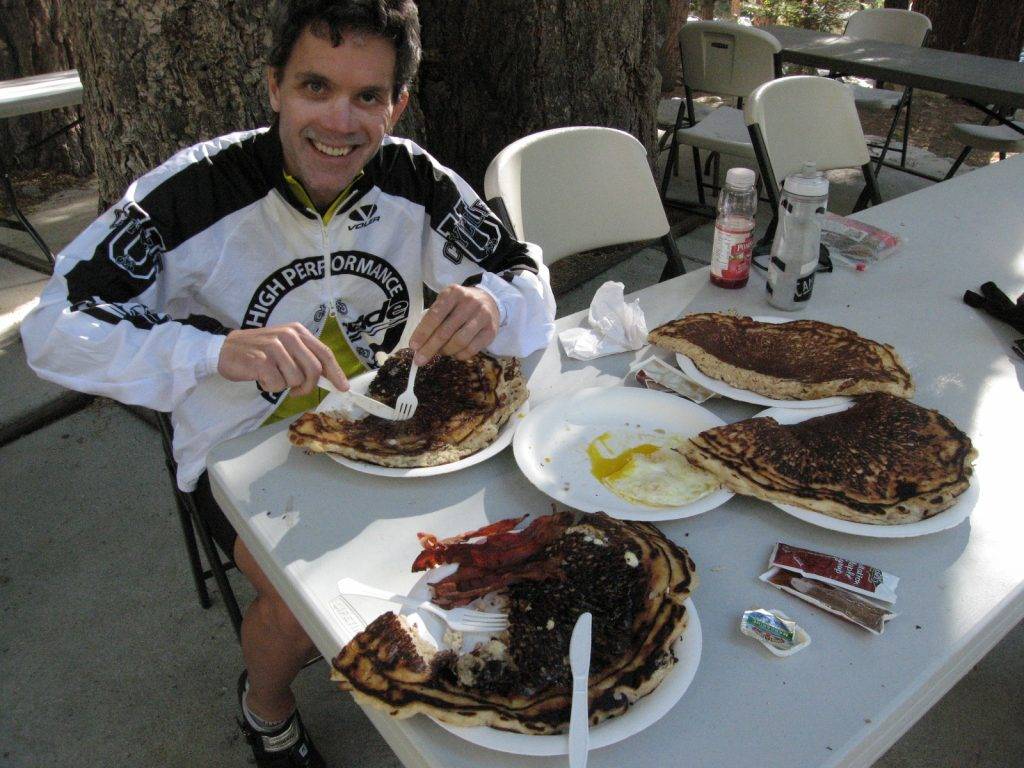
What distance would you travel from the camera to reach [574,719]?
2.79ft

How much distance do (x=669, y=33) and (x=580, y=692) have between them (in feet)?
25.5

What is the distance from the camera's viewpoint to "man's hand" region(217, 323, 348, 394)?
130cm

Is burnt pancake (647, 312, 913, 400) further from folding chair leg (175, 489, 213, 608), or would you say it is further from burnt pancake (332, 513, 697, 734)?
folding chair leg (175, 489, 213, 608)

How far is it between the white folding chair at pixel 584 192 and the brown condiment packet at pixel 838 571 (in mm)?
1358

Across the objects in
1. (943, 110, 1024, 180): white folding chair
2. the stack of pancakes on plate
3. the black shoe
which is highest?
the stack of pancakes on plate

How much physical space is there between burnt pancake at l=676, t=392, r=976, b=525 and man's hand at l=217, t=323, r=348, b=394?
0.62 meters

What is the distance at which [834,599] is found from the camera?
3.44 feet

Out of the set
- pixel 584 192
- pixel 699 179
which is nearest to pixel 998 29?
pixel 699 179

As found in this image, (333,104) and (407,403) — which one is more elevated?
(333,104)

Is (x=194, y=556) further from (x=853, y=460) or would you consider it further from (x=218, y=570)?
(x=853, y=460)

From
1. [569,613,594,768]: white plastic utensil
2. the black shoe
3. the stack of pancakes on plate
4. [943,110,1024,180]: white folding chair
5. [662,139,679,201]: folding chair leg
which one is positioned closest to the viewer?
[569,613,594,768]: white plastic utensil

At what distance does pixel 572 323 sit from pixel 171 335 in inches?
32.9

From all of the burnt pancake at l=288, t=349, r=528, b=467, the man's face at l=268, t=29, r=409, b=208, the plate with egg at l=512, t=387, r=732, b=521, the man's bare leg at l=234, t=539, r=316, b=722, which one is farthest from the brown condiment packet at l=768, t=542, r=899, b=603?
the man's face at l=268, t=29, r=409, b=208

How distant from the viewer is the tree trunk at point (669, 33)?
7461 millimetres
